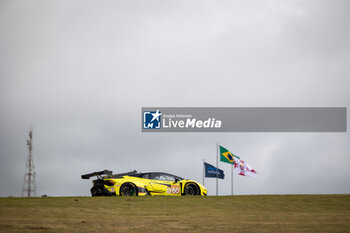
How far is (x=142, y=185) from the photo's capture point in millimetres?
20094

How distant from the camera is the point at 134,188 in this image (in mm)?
19875

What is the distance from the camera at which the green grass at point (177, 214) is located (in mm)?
11844

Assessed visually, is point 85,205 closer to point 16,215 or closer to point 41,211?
point 41,211

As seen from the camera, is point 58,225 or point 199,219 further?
point 199,219

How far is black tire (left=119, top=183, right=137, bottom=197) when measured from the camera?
19625 millimetres

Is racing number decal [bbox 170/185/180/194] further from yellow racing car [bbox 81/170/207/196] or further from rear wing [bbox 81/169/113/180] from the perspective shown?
rear wing [bbox 81/169/113/180]

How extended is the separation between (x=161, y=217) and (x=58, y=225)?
3.35 metres

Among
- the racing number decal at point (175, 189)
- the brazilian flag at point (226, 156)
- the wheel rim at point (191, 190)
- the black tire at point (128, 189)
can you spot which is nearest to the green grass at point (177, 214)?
the black tire at point (128, 189)

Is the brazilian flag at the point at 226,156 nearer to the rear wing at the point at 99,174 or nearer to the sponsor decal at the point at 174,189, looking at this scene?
the sponsor decal at the point at 174,189

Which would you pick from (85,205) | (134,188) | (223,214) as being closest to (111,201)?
(85,205)

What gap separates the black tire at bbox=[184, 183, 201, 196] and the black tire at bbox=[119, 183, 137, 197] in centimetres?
267

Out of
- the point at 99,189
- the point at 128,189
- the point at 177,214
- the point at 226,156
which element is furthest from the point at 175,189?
the point at 226,156

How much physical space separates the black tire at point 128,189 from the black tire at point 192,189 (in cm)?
267

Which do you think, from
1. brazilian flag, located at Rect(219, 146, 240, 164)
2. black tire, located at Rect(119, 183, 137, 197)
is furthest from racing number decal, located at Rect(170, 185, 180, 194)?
brazilian flag, located at Rect(219, 146, 240, 164)
